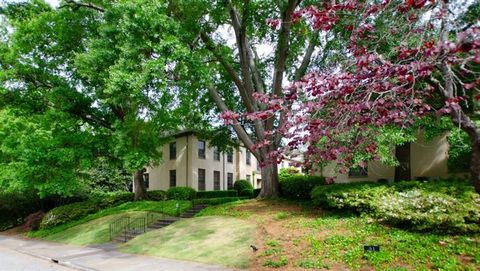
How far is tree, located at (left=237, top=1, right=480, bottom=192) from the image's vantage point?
5.08m

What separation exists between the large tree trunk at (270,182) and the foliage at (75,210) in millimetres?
12640

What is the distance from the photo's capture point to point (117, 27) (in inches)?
601

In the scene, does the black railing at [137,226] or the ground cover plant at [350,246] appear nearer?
the ground cover plant at [350,246]

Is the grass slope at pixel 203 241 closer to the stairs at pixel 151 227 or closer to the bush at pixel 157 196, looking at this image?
the stairs at pixel 151 227

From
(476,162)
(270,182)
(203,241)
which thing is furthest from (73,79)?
(476,162)

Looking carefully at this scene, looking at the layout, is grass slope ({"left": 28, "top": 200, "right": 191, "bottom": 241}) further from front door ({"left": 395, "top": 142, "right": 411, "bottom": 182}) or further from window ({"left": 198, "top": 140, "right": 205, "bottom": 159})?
front door ({"left": 395, "top": 142, "right": 411, "bottom": 182})

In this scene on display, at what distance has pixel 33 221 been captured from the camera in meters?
25.1

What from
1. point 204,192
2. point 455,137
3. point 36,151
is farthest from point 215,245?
point 204,192

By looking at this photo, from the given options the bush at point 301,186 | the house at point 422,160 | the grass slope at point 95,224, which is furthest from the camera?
the house at point 422,160

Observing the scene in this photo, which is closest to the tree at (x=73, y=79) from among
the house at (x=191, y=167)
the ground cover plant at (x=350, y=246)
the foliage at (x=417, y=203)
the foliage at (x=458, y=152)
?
the ground cover plant at (x=350, y=246)

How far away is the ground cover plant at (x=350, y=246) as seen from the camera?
30.8ft

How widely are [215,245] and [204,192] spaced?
61.0ft

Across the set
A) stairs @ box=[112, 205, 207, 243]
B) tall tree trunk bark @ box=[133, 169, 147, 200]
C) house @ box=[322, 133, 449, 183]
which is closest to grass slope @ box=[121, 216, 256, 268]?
stairs @ box=[112, 205, 207, 243]

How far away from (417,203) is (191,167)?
23687mm
